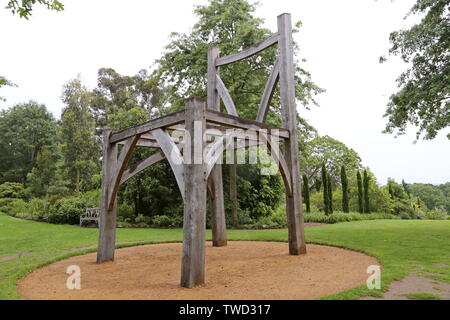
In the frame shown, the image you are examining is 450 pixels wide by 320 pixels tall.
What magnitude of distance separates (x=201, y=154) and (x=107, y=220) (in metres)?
2.89

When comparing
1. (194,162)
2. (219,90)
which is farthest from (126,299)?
(219,90)

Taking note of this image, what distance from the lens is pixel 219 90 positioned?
8.37m

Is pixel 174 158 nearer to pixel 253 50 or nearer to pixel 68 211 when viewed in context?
pixel 253 50

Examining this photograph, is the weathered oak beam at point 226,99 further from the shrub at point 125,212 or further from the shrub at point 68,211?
the shrub at point 68,211

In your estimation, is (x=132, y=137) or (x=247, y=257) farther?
(x=247, y=257)

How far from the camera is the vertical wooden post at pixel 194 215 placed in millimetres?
4289

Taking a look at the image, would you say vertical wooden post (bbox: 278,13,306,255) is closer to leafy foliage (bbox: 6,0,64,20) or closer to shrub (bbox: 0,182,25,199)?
leafy foliage (bbox: 6,0,64,20)

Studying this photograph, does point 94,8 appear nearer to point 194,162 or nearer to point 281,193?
point 194,162

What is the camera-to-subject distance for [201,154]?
4488 millimetres

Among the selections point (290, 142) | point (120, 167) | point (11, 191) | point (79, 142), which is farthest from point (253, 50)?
point (11, 191)

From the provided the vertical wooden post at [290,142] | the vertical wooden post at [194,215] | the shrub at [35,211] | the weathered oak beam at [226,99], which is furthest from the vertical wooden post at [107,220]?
the shrub at [35,211]

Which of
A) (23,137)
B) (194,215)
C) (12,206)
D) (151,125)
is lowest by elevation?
(194,215)

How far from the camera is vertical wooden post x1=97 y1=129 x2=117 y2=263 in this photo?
612 cm
